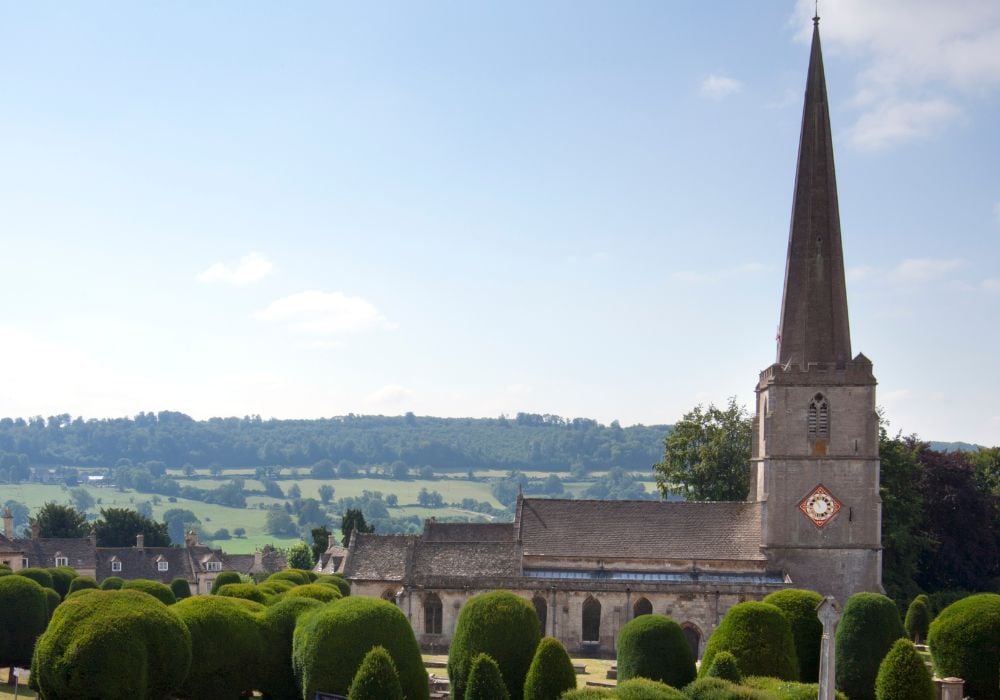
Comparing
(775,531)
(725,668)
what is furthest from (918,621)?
(725,668)

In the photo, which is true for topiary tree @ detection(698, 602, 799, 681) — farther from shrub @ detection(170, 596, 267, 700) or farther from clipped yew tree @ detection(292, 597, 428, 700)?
shrub @ detection(170, 596, 267, 700)

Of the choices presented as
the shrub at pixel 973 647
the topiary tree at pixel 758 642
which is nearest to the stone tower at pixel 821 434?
the shrub at pixel 973 647

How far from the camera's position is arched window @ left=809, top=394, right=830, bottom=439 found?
57.3 meters

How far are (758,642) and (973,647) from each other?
8079mm

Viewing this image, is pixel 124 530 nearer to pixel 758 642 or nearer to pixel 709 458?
pixel 709 458

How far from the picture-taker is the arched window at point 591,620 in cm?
5831

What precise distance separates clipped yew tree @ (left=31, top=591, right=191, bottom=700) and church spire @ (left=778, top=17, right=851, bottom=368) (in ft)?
110

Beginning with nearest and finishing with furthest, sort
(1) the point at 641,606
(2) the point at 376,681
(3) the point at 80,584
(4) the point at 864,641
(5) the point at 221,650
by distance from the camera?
(2) the point at 376,681 → (5) the point at 221,650 → (4) the point at 864,641 → (1) the point at 641,606 → (3) the point at 80,584

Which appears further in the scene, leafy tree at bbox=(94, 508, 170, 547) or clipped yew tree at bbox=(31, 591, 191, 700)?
leafy tree at bbox=(94, 508, 170, 547)

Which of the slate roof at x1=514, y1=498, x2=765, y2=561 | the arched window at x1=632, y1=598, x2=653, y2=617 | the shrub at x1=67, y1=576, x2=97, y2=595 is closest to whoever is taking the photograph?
the arched window at x1=632, y1=598, x2=653, y2=617

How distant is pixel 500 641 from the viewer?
41.2m

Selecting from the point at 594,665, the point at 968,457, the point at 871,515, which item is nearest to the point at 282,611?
the point at 594,665

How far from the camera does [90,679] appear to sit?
112ft

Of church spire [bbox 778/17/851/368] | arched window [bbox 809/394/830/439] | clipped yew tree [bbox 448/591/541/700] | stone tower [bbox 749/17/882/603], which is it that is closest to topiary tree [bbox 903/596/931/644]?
stone tower [bbox 749/17/882/603]
